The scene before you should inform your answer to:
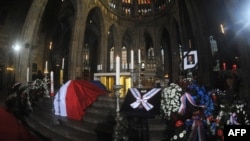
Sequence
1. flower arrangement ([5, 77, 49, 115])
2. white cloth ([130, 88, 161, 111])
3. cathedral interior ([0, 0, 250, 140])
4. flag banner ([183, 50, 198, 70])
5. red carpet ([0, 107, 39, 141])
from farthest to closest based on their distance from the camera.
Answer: cathedral interior ([0, 0, 250, 140]) → flower arrangement ([5, 77, 49, 115]) → flag banner ([183, 50, 198, 70]) → white cloth ([130, 88, 161, 111]) → red carpet ([0, 107, 39, 141])

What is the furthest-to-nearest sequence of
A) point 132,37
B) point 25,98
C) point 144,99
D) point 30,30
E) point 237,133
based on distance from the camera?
point 132,37 → point 30,30 → point 25,98 → point 144,99 → point 237,133

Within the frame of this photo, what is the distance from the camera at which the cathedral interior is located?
32.4 ft

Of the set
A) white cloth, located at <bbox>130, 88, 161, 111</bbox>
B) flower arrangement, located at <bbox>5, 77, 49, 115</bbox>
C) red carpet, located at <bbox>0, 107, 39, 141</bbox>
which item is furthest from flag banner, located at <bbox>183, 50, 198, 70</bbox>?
flower arrangement, located at <bbox>5, 77, 49, 115</bbox>

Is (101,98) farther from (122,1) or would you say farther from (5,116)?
(122,1)

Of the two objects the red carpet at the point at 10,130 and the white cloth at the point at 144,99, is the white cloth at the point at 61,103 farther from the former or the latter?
the red carpet at the point at 10,130

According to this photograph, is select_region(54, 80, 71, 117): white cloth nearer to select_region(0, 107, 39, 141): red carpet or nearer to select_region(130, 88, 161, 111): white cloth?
select_region(130, 88, 161, 111): white cloth

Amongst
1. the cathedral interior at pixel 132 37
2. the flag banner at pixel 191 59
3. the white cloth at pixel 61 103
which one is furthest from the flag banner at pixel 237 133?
the white cloth at pixel 61 103

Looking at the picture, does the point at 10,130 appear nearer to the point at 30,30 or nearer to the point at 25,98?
the point at 25,98

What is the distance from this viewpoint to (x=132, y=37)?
3262 centimetres

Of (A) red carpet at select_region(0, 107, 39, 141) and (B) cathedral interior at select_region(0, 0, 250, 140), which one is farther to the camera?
(B) cathedral interior at select_region(0, 0, 250, 140)

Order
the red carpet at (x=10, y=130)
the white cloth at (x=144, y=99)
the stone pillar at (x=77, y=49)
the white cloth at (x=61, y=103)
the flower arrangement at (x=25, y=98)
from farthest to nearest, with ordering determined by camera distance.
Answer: the stone pillar at (x=77, y=49), the flower arrangement at (x=25, y=98), the white cloth at (x=61, y=103), the white cloth at (x=144, y=99), the red carpet at (x=10, y=130)

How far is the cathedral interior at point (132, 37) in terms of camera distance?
32.4ft

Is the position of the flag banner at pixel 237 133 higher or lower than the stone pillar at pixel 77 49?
lower

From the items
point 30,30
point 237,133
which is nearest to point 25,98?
point 237,133
